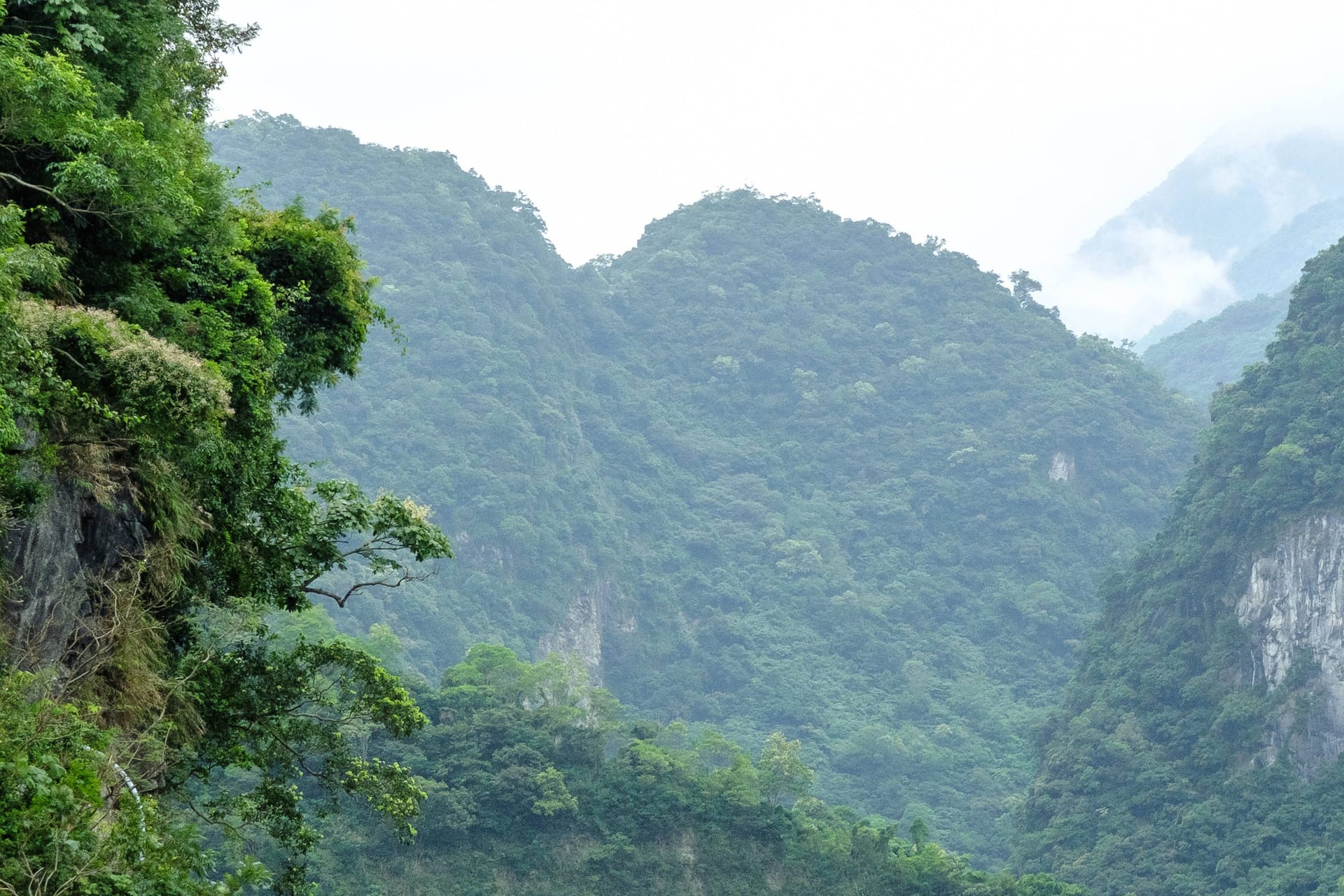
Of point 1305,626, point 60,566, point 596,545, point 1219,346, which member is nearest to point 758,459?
Result: point 596,545

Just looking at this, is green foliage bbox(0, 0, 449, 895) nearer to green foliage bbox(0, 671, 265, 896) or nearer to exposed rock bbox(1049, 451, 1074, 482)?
green foliage bbox(0, 671, 265, 896)

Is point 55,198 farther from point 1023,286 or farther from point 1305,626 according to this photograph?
point 1023,286

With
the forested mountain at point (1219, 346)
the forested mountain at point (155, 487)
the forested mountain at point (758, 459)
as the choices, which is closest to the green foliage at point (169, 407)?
the forested mountain at point (155, 487)

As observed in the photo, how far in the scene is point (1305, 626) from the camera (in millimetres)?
48000

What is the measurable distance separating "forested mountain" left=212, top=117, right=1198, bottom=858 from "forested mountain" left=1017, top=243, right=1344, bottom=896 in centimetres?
749

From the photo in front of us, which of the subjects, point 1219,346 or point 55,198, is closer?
point 55,198

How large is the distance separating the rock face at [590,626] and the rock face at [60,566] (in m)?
54.9

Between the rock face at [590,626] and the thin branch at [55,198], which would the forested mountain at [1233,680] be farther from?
the thin branch at [55,198]

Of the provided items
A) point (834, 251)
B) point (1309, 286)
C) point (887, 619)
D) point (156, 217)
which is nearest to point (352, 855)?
point (156, 217)

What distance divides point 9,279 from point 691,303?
82522 millimetres

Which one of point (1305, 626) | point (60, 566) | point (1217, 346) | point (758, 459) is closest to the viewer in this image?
A: point (60, 566)

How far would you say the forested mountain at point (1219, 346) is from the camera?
10169cm

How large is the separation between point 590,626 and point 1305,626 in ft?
105

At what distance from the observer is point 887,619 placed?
72.5 metres
